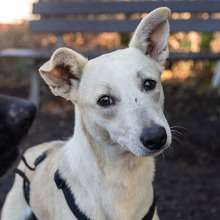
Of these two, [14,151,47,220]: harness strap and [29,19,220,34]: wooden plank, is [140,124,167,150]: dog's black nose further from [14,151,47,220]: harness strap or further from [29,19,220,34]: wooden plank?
[29,19,220,34]: wooden plank

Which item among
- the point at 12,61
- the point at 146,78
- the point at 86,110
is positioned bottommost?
the point at 12,61

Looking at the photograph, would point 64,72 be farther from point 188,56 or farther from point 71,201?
point 188,56

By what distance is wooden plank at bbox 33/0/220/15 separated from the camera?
6457 mm

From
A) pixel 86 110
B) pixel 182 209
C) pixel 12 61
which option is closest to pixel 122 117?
pixel 86 110

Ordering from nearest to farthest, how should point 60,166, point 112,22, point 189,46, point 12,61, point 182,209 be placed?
point 60,166 < point 182,209 < point 112,22 < point 189,46 < point 12,61

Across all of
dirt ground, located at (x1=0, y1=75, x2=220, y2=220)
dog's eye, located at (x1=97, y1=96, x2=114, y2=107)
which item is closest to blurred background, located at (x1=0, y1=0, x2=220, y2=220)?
dirt ground, located at (x1=0, y1=75, x2=220, y2=220)

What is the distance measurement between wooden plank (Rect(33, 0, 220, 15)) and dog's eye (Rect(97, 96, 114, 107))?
166 inches

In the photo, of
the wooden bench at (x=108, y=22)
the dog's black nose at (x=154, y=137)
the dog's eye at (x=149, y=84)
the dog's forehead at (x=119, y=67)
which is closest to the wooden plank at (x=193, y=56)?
the wooden bench at (x=108, y=22)

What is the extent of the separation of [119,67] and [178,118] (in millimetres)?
3704

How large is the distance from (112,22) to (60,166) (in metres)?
4.35

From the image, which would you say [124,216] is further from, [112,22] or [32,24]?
[32,24]

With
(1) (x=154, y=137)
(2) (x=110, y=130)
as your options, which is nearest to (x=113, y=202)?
(2) (x=110, y=130)

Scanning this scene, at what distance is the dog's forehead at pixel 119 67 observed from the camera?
2.57 meters

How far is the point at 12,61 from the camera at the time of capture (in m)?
8.94
